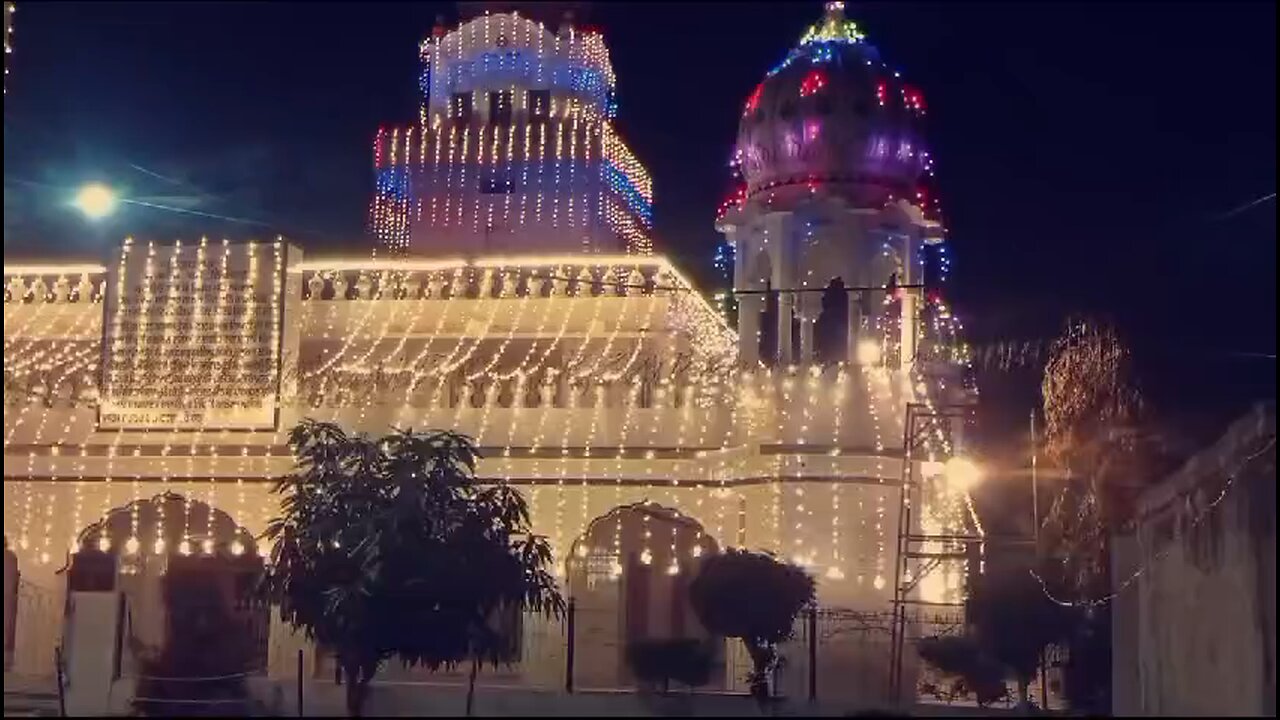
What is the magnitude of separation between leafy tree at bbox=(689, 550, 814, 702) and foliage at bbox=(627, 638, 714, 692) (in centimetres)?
83

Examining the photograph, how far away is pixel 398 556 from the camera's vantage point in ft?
50.5

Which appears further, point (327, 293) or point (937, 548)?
point (327, 293)

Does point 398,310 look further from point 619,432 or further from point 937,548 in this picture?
point 937,548

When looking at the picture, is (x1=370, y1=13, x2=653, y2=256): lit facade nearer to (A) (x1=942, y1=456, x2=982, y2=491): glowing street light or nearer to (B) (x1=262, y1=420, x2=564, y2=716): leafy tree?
(A) (x1=942, y1=456, x2=982, y2=491): glowing street light

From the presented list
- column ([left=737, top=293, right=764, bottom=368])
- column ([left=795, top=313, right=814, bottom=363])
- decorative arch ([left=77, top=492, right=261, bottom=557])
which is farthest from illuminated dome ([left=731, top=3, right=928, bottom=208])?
decorative arch ([left=77, top=492, right=261, bottom=557])

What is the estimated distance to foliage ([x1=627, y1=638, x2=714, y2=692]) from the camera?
17391 mm

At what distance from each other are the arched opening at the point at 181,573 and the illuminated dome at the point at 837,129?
9.97 m

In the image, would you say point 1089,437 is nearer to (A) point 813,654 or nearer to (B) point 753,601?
(A) point 813,654

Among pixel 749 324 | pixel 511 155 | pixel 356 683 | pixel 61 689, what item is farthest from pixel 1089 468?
pixel 511 155

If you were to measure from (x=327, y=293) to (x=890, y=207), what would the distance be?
9.44m

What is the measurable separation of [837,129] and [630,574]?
295 inches

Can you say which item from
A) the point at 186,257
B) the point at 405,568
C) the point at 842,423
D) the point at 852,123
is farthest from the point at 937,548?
the point at 186,257

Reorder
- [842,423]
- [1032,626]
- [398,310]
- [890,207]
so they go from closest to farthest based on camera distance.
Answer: [1032,626], [842,423], [890,207], [398,310]

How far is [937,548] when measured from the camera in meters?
22.0
